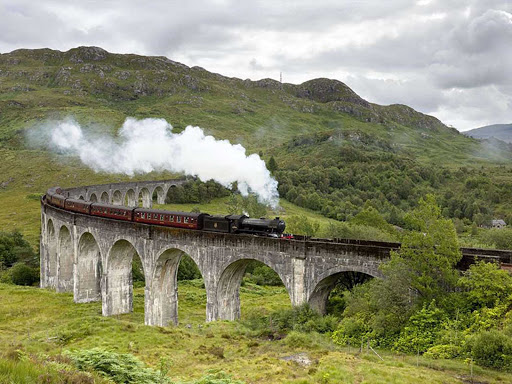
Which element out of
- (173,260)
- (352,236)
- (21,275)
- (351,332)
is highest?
(352,236)

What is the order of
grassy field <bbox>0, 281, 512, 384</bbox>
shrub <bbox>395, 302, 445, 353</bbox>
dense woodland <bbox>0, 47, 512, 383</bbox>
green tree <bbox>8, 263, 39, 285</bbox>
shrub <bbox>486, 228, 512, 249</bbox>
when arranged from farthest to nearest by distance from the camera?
1. green tree <bbox>8, 263, 39, 285</bbox>
2. shrub <bbox>486, 228, 512, 249</bbox>
3. shrub <bbox>395, 302, 445, 353</bbox>
4. dense woodland <bbox>0, 47, 512, 383</bbox>
5. grassy field <bbox>0, 281, 512, 384</bbox>

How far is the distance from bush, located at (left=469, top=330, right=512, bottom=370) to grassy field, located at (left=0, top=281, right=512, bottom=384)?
2.41 ft

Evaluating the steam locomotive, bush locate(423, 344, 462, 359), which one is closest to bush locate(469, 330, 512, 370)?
bush locate(423, 344, 462, 359)

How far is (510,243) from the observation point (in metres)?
58.0

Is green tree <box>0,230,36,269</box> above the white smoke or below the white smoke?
below

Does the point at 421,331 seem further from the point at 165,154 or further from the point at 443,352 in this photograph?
the point at 165,154

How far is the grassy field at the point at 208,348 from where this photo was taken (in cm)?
1972

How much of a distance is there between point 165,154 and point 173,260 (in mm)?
92693

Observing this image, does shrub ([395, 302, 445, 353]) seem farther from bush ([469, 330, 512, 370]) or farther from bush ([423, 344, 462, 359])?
bush ([469, 330, 512, 370])

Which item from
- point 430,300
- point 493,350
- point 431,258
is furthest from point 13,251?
point 493,350

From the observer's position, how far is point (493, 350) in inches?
803

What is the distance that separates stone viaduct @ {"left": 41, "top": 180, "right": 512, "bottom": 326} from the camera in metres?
30.6

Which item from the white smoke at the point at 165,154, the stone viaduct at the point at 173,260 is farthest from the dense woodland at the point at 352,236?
the white smoke at the point at 165,154

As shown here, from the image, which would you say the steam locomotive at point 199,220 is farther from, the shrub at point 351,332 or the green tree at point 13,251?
the green tree at point 13,251
